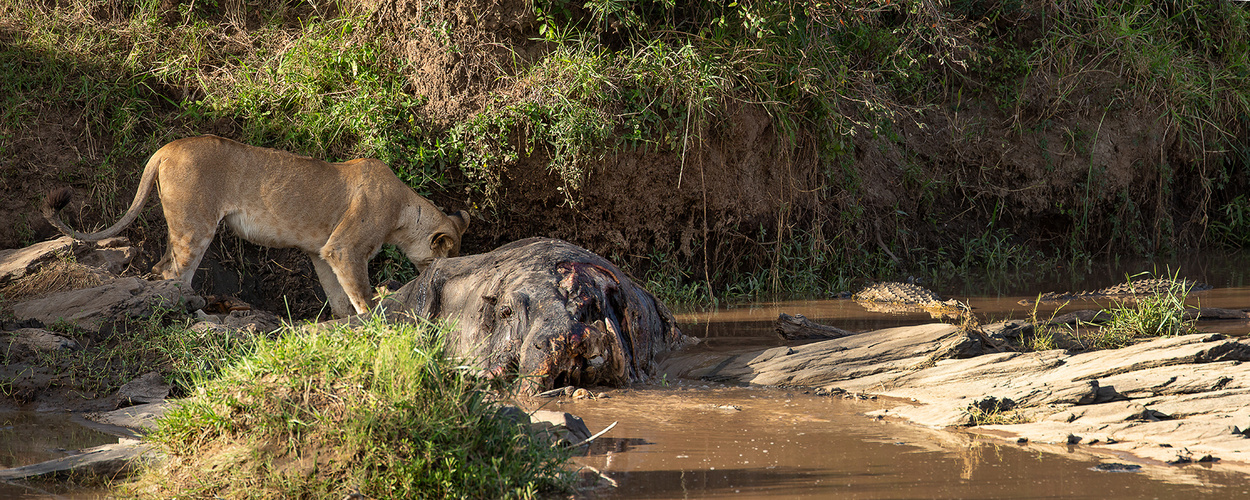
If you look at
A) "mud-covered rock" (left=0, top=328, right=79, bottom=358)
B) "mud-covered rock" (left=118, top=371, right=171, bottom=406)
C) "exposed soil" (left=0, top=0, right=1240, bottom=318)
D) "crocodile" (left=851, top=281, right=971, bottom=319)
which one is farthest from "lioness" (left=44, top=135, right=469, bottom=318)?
"crocodile" (left=851, top=281, right=971, bottom=319)

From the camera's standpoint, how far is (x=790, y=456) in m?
3.91

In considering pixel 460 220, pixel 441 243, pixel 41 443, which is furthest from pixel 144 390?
pixel 460 220

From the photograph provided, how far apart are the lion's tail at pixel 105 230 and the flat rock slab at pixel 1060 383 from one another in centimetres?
393

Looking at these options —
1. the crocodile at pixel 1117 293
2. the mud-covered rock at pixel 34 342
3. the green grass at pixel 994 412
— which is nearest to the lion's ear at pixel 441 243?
the mud-covered rock at pixel 34 342

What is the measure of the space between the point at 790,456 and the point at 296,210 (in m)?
4.43

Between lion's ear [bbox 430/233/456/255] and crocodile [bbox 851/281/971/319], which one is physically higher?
lion's ear [bbox 430/233/456/255]

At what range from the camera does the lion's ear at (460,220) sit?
7.29m

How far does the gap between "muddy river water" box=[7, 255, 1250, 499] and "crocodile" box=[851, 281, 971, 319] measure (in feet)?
8.84

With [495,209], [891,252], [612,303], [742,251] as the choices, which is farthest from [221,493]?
[891,252]

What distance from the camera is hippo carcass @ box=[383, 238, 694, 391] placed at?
526cm

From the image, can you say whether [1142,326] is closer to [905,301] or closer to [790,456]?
[905,301]

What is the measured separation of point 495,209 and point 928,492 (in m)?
5.18

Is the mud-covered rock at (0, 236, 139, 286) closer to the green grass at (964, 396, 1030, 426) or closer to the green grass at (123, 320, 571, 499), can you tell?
the green grass at (123, 320, 571, 499)

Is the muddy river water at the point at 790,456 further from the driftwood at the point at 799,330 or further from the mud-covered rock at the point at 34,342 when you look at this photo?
the driftwood at the point at 799,330
